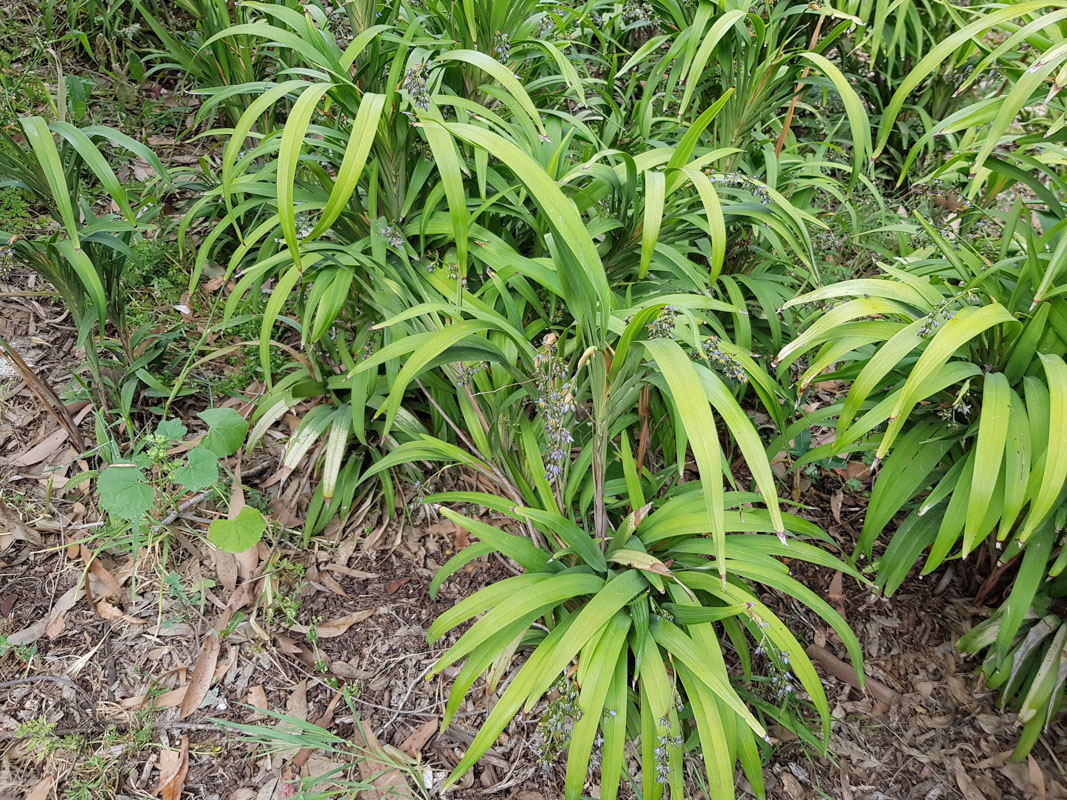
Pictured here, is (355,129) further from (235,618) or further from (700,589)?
(235,618)

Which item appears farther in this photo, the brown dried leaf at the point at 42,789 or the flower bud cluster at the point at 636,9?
the flower bud cluster at the point at 636,9

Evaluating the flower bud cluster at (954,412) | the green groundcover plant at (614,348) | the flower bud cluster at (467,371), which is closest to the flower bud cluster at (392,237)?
the green groundcover plant at (614,348)

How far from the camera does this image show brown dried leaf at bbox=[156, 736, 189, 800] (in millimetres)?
1428

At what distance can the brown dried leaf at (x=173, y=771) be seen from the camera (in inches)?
56.2

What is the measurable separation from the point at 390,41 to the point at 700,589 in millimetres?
1422

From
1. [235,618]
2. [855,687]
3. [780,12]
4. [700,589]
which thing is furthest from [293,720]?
[780,12]

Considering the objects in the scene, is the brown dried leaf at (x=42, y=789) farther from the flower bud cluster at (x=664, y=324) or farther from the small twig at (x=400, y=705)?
the flower bud cluster at (x=664, y=324)

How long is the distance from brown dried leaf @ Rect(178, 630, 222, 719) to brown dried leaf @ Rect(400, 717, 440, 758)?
0.47 m

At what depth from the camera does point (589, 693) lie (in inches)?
45.4

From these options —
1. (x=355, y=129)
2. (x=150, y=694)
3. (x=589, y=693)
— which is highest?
(x=355, y=129)

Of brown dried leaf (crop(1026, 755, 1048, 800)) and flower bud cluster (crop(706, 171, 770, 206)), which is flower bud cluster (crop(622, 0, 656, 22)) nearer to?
flower bud cluster (crop(706, 171, 770, 206))

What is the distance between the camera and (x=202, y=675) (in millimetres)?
1599

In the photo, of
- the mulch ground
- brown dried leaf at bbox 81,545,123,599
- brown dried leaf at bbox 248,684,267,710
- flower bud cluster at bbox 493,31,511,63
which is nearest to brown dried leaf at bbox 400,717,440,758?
the mulch ground

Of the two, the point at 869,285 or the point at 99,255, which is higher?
the point at 869,285
